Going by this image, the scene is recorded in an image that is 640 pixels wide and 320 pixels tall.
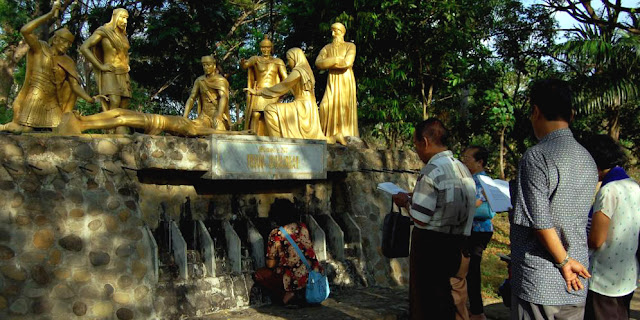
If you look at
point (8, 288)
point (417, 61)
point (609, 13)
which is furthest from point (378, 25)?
point (8, 288)

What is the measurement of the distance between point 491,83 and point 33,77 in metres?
10.0

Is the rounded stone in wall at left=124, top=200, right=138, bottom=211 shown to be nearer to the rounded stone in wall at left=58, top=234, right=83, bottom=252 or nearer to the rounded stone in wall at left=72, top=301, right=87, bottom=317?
the rounded stone in wall at left=58, top=234, right=83, bottom=252

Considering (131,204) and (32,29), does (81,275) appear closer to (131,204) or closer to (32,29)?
(131,204)

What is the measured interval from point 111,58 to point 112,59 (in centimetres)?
2

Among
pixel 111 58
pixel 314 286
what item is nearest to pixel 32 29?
pixel 111 58

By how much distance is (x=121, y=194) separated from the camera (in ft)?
19.3

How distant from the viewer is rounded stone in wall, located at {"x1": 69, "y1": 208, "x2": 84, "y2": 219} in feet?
18.0

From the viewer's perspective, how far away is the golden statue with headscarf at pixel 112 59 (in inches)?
288

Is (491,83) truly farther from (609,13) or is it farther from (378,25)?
(378,25)

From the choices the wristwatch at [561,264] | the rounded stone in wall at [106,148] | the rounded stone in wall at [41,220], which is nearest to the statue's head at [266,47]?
the rounded stone in wall at [106,148]

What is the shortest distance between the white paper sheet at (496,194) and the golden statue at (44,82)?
16.5 feet

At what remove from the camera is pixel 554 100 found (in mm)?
2625

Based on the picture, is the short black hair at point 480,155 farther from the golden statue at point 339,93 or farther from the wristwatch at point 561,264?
the golden statue at point 339,93

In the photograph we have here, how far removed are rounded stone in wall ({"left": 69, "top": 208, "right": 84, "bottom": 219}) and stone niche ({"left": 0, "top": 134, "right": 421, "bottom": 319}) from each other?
0.03 feet
